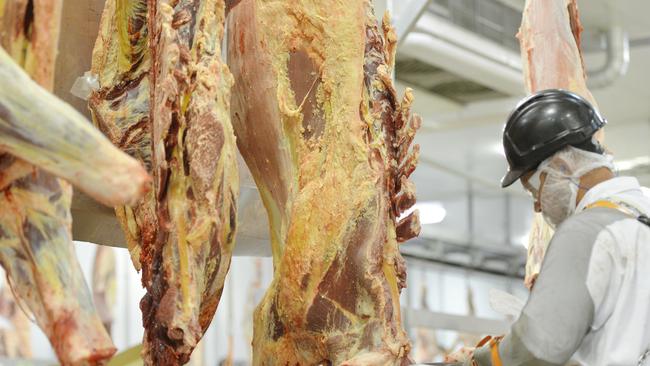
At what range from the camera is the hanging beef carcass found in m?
1.39

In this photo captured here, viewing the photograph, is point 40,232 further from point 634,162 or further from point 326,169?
point 634,162

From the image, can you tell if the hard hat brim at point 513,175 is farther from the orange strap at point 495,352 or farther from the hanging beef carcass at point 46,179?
the hanging beef carcass at point 46,179

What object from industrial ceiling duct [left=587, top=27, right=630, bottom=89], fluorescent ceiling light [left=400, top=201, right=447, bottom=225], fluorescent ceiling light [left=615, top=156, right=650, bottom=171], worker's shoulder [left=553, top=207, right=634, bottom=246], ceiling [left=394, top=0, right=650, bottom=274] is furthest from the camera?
fluorescent ceiling light [left=400, top=201, right=447, bottom=225]

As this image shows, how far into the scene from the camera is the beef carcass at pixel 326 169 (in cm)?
224

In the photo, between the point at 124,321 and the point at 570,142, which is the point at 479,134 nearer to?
the point at 124,321

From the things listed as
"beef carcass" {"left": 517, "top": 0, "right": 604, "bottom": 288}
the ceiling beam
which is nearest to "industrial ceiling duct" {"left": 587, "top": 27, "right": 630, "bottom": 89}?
the ceiling beam

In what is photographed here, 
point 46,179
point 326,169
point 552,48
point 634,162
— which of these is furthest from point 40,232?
point 634,162

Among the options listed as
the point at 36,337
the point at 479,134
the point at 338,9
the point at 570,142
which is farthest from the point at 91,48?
the point at 479,134

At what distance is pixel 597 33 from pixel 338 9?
6.20 m

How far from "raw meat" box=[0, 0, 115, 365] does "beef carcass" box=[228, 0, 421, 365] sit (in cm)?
83

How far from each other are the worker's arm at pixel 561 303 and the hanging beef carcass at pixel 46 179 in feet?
3.99

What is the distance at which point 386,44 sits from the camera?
2.56 m

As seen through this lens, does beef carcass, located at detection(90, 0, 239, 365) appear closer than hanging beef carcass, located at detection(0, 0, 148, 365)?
No

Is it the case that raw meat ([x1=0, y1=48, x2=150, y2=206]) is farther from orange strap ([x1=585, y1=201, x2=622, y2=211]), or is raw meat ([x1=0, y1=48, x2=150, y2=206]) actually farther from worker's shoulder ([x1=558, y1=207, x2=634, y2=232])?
orange strap ([x1=585, y1=201, x2=622, y2=211])
